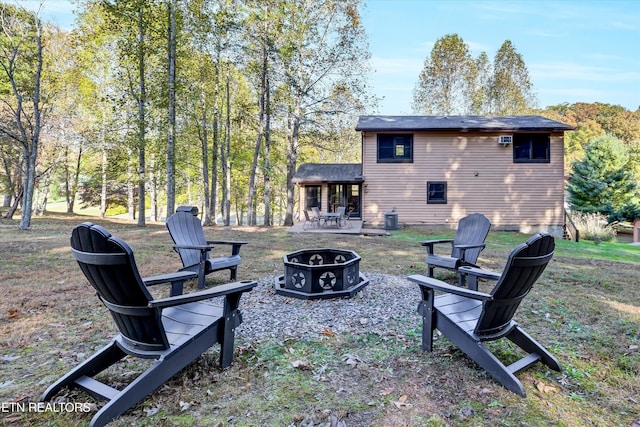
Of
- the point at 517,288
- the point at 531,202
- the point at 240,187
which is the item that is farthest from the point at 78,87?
the point at 531,202

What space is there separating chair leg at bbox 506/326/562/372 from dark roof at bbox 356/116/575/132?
12.3 meters

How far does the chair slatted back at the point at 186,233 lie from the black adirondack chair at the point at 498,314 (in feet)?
10.3

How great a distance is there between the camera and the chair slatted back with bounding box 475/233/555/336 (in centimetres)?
211

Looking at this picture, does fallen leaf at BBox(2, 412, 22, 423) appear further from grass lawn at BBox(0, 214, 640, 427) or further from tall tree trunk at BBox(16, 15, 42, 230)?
tall tree trunk at BBox(16, 15, 42, 230)

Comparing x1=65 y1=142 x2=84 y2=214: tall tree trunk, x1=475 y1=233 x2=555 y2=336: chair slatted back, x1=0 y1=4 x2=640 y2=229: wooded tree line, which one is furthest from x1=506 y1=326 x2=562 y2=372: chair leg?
x1=65 y1=142 x2=84 y2=214: tall tree trunk

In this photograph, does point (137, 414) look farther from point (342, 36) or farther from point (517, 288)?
point (342, 36)

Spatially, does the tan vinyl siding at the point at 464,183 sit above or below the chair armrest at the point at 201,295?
above

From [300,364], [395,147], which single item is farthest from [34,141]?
[395,147]

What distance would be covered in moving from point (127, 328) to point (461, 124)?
15.0 m

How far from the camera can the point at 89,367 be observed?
7.03 feet

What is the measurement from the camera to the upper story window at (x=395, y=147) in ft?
47.7

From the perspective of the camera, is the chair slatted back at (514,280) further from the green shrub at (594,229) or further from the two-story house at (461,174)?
the green shrub at (594,229)

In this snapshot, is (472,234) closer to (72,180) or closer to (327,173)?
(327,173)
